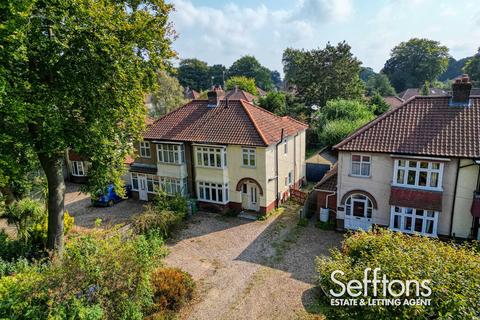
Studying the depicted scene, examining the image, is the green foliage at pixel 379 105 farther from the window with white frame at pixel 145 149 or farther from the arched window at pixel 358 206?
the window with white frame at pixel 145 149

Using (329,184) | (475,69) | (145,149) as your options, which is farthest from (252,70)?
(329,184)

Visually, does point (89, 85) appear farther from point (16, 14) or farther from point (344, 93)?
point (344, 93)

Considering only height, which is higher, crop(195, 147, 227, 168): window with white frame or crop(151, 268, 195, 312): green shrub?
crop(195, 147, 227, 168): window with white frame

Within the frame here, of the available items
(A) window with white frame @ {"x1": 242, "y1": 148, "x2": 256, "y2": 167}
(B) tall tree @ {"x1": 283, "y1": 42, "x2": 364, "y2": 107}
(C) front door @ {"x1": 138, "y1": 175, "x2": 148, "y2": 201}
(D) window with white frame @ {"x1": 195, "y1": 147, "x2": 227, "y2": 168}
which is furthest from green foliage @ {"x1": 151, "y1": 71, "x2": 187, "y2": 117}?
(A) window with white frame @ {"x1": 242, "y1": 148, "x2": 256, "y2": 167}

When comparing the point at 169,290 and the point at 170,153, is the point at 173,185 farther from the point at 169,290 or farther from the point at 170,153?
the point at 169,290

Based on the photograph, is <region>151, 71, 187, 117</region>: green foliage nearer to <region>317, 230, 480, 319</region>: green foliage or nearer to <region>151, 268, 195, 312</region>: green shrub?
<region>151, 268, 195, 312</region>: green shrub

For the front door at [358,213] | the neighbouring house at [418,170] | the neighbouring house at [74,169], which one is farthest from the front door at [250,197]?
the neighbouring house at [74,169]
